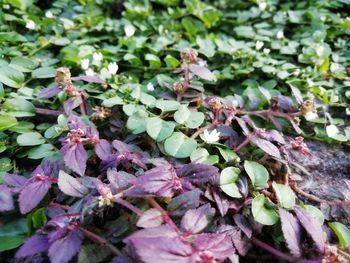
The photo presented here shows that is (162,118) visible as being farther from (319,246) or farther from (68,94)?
(319,246)

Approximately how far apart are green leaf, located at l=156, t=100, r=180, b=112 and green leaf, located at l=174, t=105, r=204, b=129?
0.10 feet

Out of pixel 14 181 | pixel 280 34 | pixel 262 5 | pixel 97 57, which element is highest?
pixel 262 5

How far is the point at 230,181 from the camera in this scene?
1.20 meters

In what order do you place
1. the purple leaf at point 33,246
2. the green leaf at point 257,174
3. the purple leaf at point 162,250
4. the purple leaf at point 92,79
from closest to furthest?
1. the purple leaf at point 162,250
2. the purple leaf at point 33,246
3. the green leaf at point 257,174
4. the purple leaf at point 92,79

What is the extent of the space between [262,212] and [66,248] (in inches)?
23.3

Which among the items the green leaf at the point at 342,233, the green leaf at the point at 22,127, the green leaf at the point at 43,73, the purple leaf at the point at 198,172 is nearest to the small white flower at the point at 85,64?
the green leaf at the point at 43,73

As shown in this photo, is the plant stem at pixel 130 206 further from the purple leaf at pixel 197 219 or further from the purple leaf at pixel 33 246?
the purple leaf at pixel 33 246

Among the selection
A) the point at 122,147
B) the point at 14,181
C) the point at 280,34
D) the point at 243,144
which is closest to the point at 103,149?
the point at 122,147

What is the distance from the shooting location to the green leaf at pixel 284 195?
1158mm

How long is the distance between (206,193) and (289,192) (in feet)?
0.93

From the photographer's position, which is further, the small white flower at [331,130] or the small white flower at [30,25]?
the small white flower at [30,25]

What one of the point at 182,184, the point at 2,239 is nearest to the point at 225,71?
the point at 182,184

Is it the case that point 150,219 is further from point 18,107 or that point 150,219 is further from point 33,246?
point 18,107

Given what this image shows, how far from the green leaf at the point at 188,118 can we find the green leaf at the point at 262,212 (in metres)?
0.37
